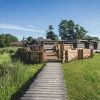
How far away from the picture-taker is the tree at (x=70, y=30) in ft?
440

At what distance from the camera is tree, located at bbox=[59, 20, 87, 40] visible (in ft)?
440

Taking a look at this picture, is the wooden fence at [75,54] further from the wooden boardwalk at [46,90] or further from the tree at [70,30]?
the tree at [70,30]

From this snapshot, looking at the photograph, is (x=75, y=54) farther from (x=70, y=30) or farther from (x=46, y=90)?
(x=70, y=30)

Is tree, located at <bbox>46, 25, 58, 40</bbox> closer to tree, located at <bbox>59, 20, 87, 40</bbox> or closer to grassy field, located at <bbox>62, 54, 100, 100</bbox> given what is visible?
tree, located at <bbox>59, 20, 87, 40</bbox>

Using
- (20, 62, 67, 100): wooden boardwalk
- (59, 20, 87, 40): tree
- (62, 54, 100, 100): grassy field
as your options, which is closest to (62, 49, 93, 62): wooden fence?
(62, 54, 100, 100): grassy field

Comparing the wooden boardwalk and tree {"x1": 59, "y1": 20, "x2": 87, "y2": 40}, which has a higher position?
tree {"x1": 59, "y1": 20, "x2": 87, "y2": 40}

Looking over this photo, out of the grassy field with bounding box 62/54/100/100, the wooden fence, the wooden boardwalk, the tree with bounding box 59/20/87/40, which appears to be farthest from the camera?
the tree with bounding box 59/20/87/40

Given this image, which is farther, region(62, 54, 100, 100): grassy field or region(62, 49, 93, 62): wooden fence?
region(62, 49, 93, 62): wooden fence

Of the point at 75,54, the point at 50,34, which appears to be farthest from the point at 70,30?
the point at 75,54

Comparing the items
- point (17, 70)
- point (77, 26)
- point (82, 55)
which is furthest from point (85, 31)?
point (17, 70)

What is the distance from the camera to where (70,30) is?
137m

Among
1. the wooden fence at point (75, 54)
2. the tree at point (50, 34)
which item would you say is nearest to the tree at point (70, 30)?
the tree at point (50, 34)

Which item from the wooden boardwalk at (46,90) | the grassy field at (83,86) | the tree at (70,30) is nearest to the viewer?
the wooden boardwalk at (46,90)

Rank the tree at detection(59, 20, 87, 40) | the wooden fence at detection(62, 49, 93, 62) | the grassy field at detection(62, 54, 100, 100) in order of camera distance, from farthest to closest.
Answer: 1. the tree at detection(59, 20, 87, 40)
2. the wooden fence at detection(62, 49, 93, 62)
3. the grassy field at detection(62, 54, 100, 100)
